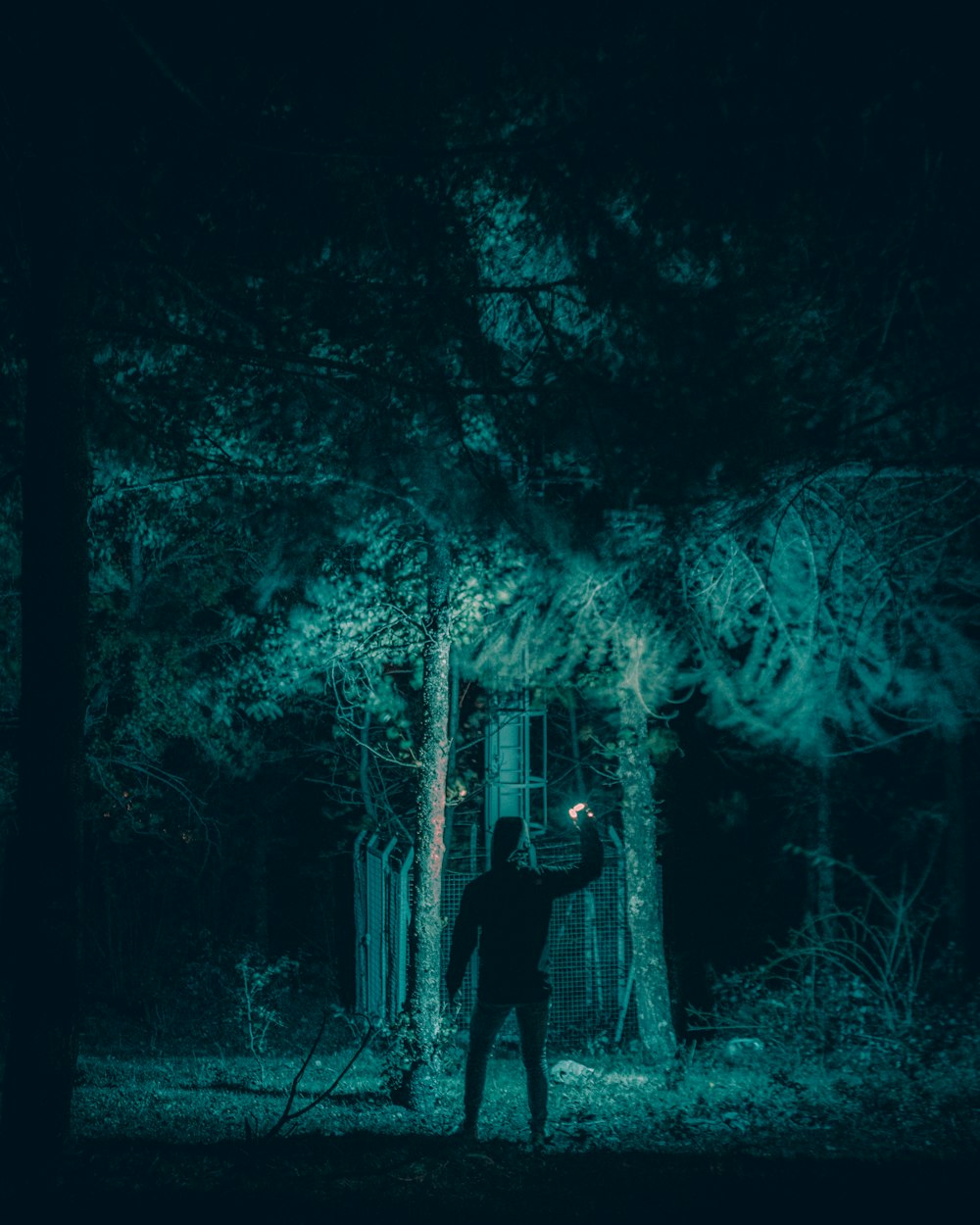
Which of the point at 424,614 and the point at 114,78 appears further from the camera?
the point at 424,614

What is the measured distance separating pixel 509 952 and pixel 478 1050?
628mm

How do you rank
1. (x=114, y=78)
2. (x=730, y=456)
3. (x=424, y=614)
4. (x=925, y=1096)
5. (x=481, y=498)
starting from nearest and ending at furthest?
1. (x=114, y=78)
2. (x=730, y=456)
3. (x=925, y=1096)
4. (x=481, y=498)
5. (x=424, y=614)

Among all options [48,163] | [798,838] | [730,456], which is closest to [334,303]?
[48,163]

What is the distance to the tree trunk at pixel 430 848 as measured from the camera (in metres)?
8.19

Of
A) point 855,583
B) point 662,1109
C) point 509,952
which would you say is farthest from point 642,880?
point 509,952

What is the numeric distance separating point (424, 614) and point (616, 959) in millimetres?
6361

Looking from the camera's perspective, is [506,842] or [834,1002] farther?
[834,1002]

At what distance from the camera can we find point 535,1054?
17.1 feet

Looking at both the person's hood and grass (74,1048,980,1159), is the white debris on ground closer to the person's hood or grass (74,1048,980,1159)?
grass (74,1048,980,1159)

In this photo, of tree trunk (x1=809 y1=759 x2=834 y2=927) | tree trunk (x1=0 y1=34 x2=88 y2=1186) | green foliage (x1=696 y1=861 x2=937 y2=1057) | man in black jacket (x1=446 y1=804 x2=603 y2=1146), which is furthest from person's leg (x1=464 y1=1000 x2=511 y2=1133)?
tree trunk (x1=809 y1=759 x2=834 y2=927)

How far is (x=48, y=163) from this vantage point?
516 cm

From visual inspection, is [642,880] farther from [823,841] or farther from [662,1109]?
[823,841]

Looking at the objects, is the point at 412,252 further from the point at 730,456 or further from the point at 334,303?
the point at 730,456

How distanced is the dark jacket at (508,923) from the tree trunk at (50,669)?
6.89 ft
